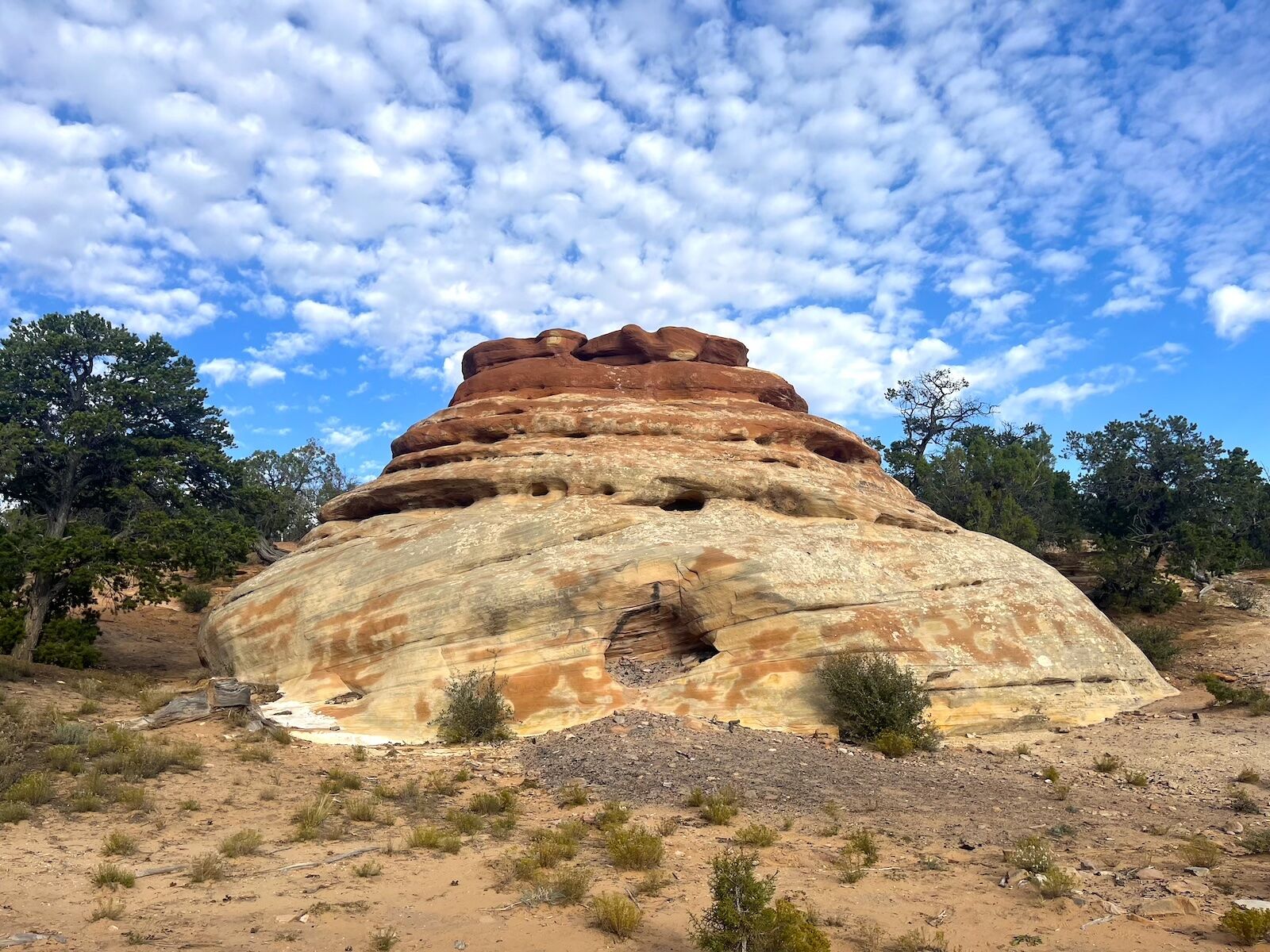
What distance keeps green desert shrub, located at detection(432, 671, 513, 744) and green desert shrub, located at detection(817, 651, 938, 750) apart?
19.1 ft

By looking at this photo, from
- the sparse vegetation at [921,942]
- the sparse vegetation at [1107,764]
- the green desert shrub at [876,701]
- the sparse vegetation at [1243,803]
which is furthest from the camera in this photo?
the green desert shrub at [876,701]

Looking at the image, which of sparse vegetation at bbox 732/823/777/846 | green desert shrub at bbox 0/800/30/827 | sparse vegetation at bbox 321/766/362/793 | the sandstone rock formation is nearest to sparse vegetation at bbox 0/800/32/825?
green desert shrub at bbox 0/800/30/827

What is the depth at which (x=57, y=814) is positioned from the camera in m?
9.47

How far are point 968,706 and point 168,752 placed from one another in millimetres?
13423

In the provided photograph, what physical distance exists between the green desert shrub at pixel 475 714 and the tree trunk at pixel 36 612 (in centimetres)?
1422

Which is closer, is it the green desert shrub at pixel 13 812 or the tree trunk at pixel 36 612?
the green desert shrub at pixel 13 812

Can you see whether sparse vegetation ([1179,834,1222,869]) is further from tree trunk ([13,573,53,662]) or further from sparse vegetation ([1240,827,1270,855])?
tree trunk ([13,573,53,662])

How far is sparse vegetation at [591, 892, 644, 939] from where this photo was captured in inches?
271

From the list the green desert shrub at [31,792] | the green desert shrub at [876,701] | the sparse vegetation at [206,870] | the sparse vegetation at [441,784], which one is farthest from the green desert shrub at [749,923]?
the green desert shrub at [31,792]

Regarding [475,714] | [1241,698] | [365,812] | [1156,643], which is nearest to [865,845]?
[365,812]

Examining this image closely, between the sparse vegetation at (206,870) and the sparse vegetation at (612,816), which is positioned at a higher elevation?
the sparse vegetation at (612,816)

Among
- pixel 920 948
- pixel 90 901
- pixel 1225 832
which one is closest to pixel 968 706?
pixel 1225 832

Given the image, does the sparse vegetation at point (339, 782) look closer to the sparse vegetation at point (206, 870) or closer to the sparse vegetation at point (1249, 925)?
the sparse vegetation at point (206, 870)

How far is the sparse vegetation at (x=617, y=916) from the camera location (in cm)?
687
